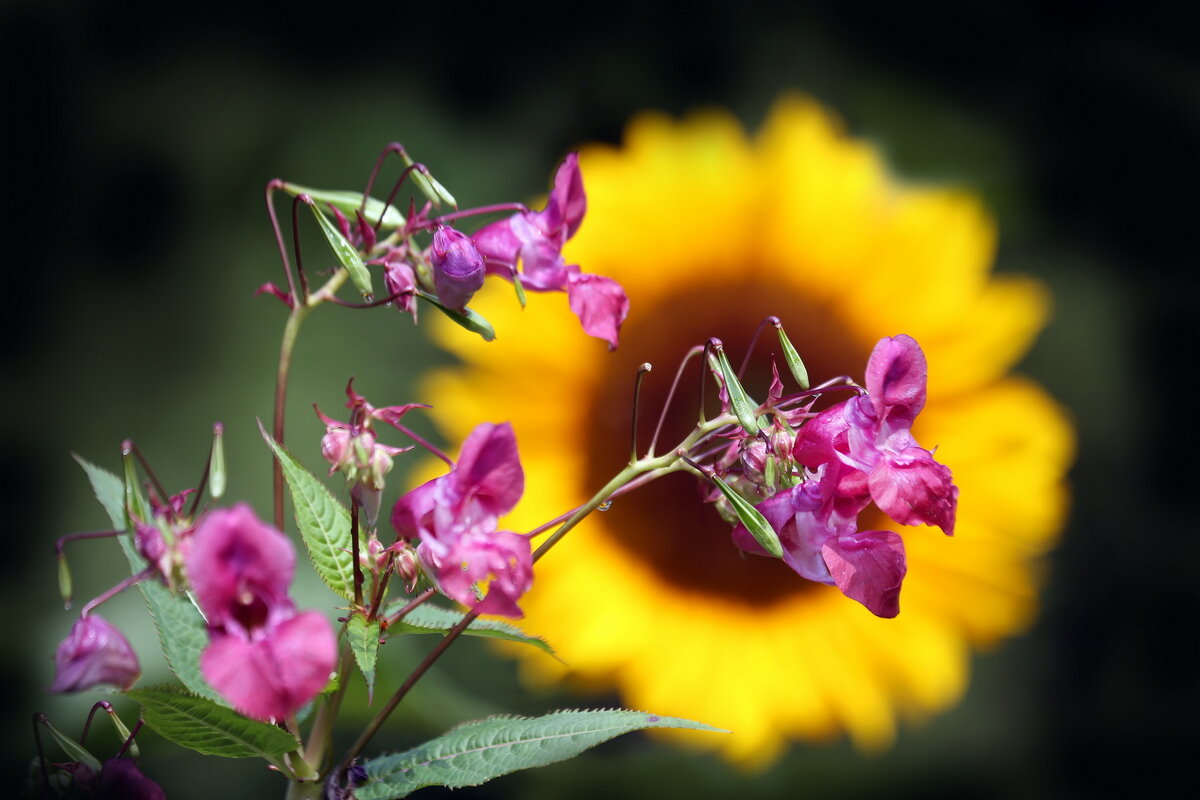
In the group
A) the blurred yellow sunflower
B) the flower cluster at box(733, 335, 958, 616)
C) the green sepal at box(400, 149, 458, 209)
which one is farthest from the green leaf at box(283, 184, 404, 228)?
the blurred yellow sunflower

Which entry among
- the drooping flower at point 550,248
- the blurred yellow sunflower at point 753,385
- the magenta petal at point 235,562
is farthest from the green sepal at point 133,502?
the blurred yellow sunflower at point 753,385

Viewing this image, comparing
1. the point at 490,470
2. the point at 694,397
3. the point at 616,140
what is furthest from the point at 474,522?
the point at 616,140

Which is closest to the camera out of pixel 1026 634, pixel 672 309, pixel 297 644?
pixel 297 644

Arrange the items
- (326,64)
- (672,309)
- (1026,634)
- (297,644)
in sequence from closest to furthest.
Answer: (297,644) → (672,309) → (1026,634) → (326,64)

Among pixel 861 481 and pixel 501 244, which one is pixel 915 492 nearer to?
pixel 861 481

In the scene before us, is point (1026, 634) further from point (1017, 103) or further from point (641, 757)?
point (1017, 103)

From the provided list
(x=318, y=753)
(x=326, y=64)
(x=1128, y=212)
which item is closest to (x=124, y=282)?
(x=326, y=64)

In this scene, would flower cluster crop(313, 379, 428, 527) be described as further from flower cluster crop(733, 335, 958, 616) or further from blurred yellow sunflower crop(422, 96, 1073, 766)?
blurred yellow sunflower crop(422, 96, 1073, 766)
